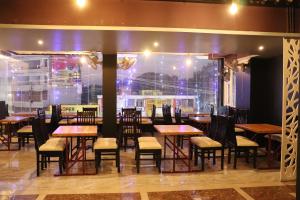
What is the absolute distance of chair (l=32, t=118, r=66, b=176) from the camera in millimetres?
5082

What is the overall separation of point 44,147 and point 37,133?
1.14ft

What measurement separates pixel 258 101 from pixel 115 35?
4727 millimetres

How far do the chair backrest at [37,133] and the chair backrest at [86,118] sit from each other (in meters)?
1.61

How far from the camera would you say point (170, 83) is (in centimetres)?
1073

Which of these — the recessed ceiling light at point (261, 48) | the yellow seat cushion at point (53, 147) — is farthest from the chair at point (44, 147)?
the recessed ceiling light at point (261, 48)

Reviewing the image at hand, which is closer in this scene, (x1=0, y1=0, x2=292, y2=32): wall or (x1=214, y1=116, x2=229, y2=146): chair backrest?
(x1=0, y1=0, x2=292, y2=32): wall

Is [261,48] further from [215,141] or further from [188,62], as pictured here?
[188,62]

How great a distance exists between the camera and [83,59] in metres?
10.2

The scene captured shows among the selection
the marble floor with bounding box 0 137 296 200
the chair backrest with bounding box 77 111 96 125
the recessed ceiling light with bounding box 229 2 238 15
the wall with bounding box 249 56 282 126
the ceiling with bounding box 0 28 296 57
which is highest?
the recessed ceiling light with bounding box 229 2 238 15

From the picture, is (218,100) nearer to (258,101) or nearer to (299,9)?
(258,101)

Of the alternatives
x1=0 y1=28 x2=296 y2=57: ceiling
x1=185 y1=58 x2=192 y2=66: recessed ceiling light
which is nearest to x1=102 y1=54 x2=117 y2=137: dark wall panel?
x1=0 y1=28 x2=296 y2=57: ceiling

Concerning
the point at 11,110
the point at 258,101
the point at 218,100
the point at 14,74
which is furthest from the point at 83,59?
the point at 258,101

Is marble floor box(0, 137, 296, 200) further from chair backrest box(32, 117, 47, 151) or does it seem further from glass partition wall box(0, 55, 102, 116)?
glass partition wall box(0, 55, 102, 116)

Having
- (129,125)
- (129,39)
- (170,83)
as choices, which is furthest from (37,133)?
(170,83)
